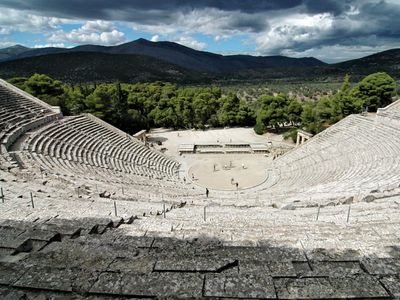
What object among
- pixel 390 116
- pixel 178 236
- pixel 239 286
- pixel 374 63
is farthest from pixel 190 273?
pixel 374 63

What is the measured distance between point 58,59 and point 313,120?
148814 mm

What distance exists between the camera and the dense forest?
30500 mm

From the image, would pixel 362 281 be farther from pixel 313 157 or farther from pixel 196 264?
pixel 313 157

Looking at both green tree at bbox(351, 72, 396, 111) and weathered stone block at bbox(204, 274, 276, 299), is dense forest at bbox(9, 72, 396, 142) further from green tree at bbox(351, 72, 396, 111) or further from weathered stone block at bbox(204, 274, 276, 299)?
weathered stone block at bbox(204, 274, 276, 299)

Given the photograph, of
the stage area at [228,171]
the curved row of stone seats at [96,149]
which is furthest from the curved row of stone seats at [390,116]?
the curved row of stone seats at [96,149]

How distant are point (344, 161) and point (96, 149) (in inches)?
709

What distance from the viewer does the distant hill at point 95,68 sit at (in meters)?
121

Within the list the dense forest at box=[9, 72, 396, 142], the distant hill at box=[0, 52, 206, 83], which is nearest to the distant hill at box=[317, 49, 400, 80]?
the distant hill at box=[0, 52, 206, 83]

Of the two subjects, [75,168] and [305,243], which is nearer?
[305,243]

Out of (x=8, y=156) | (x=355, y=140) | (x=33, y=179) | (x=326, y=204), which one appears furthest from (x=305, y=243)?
(x=355, y=140)

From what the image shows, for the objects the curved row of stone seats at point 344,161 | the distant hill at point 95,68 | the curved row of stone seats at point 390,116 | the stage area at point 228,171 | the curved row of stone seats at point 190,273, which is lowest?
the stage area at point 228,171

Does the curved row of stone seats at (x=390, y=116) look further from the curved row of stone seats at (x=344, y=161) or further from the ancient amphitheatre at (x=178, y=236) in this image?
the ancient amphitheatre at (x=178, y=236)

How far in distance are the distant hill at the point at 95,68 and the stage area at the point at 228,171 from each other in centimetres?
10089

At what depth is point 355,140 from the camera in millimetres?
20797
